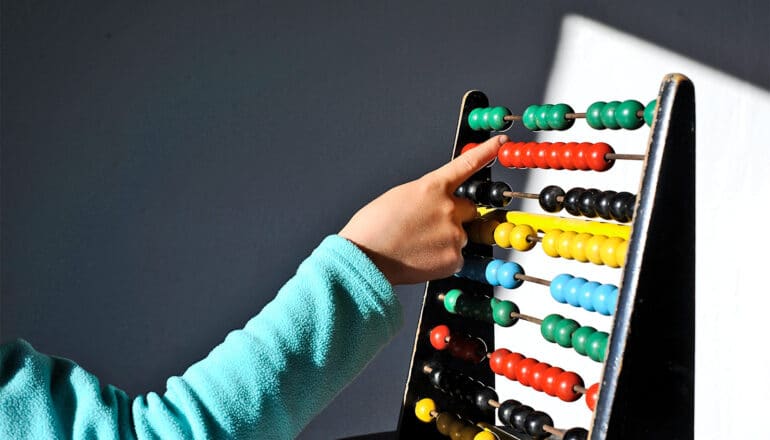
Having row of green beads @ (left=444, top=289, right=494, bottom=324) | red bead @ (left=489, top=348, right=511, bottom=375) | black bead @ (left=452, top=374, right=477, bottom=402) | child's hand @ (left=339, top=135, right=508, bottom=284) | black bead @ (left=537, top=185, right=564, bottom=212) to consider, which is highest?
black bead @ (left=537, top=185, right=564, bottom=212)

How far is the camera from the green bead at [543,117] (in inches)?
36.2

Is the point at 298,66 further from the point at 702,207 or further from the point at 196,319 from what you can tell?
the point at 702,207

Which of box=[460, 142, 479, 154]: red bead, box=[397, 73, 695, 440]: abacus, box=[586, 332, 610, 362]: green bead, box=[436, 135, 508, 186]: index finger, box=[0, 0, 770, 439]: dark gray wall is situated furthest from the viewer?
box=[0, 0, 770, 439]: dark gray wall

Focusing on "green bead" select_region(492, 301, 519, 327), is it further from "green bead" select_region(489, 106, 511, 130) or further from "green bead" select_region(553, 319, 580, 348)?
"green bead" select_region(489, 106, 511, 130)

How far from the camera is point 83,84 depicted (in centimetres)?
138

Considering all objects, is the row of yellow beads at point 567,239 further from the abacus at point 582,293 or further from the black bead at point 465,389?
the black bead at point 465,389

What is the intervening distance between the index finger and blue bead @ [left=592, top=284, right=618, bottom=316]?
7.5 inches

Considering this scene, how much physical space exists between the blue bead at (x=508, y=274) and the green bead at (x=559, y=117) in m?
0.16

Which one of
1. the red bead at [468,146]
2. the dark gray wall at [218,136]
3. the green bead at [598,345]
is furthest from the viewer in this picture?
the dark gray wall at [218,136]

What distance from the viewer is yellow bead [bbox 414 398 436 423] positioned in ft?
3.18

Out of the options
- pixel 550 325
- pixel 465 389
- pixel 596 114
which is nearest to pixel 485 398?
pixel 465 389

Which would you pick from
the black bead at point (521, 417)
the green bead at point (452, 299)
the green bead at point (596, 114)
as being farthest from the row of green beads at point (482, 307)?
the green bead at point (596, 114)

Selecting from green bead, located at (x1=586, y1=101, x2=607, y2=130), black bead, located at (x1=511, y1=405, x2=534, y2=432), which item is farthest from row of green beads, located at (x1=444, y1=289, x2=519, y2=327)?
green bead, located at (x1=586, y1=101, x2=607, y2=130)

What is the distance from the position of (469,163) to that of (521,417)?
268mm
